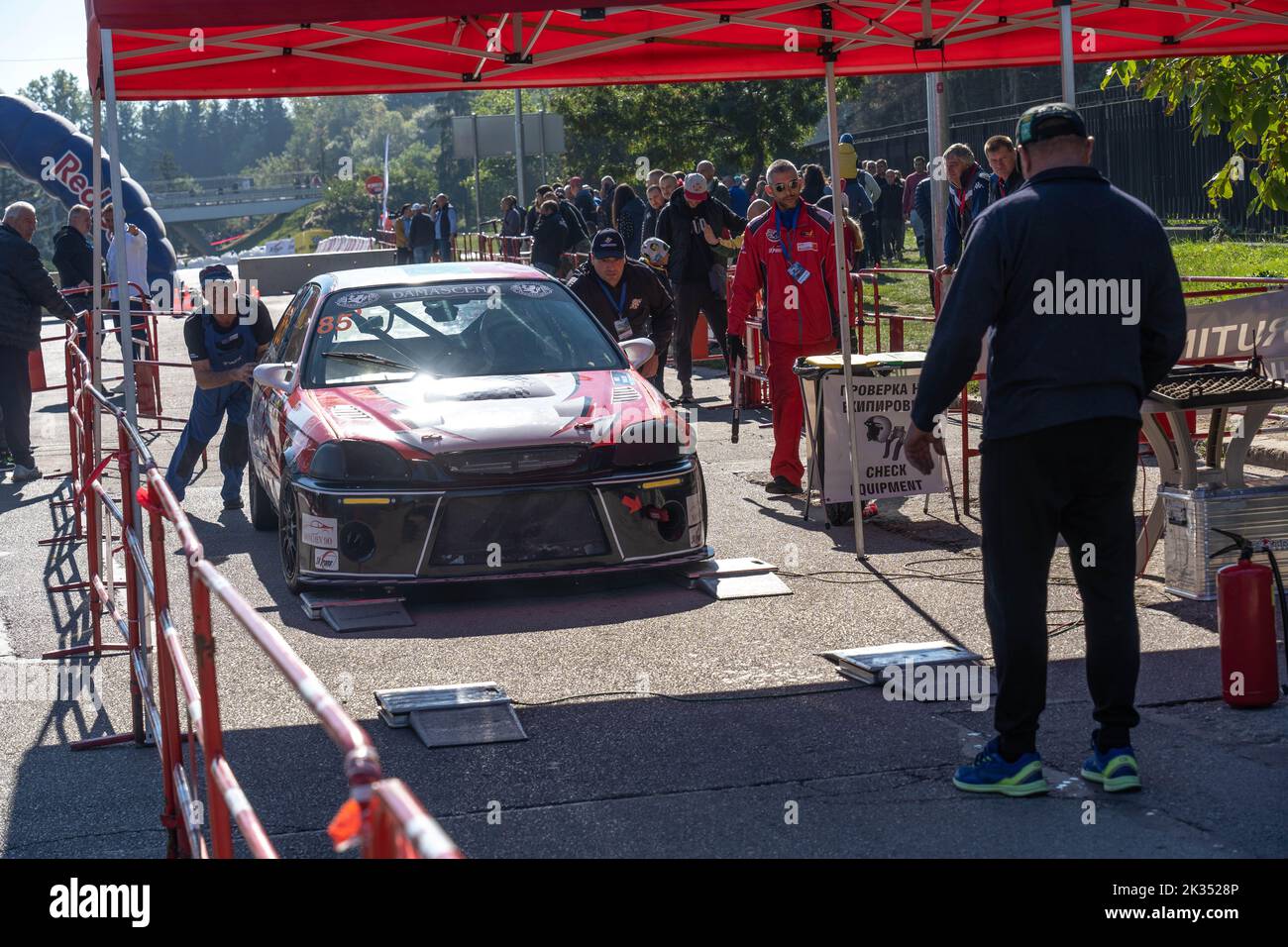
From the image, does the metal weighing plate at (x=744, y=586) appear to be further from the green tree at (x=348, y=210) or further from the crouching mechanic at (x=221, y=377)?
the green tree at (x=348, y=210)

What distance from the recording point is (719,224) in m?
16.1

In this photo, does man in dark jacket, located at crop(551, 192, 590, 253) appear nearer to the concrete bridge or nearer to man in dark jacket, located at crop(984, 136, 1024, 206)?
man in dark jacket, located at crop(984, 136, 1024, 206)

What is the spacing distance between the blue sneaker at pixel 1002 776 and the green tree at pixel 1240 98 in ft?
28.5

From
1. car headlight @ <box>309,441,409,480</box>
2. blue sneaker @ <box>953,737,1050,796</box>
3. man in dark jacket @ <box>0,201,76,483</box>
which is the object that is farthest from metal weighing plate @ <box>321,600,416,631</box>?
man in dark jacket @ <box>0,201,76,483</box>

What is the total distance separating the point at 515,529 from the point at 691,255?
847 centimetres

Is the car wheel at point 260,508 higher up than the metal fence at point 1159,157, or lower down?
lower down

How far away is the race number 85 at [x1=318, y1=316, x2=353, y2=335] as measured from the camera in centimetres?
934

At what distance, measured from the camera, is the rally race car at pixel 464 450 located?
26.0 ft

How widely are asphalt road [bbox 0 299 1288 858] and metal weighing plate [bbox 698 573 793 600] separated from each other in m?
0.09

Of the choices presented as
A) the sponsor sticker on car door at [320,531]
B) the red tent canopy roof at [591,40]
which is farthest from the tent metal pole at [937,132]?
the sponsor sticker on car door at [320,531]

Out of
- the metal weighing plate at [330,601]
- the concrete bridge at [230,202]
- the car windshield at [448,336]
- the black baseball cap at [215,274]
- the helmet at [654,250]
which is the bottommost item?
the metal weighing plate at [330,601]
